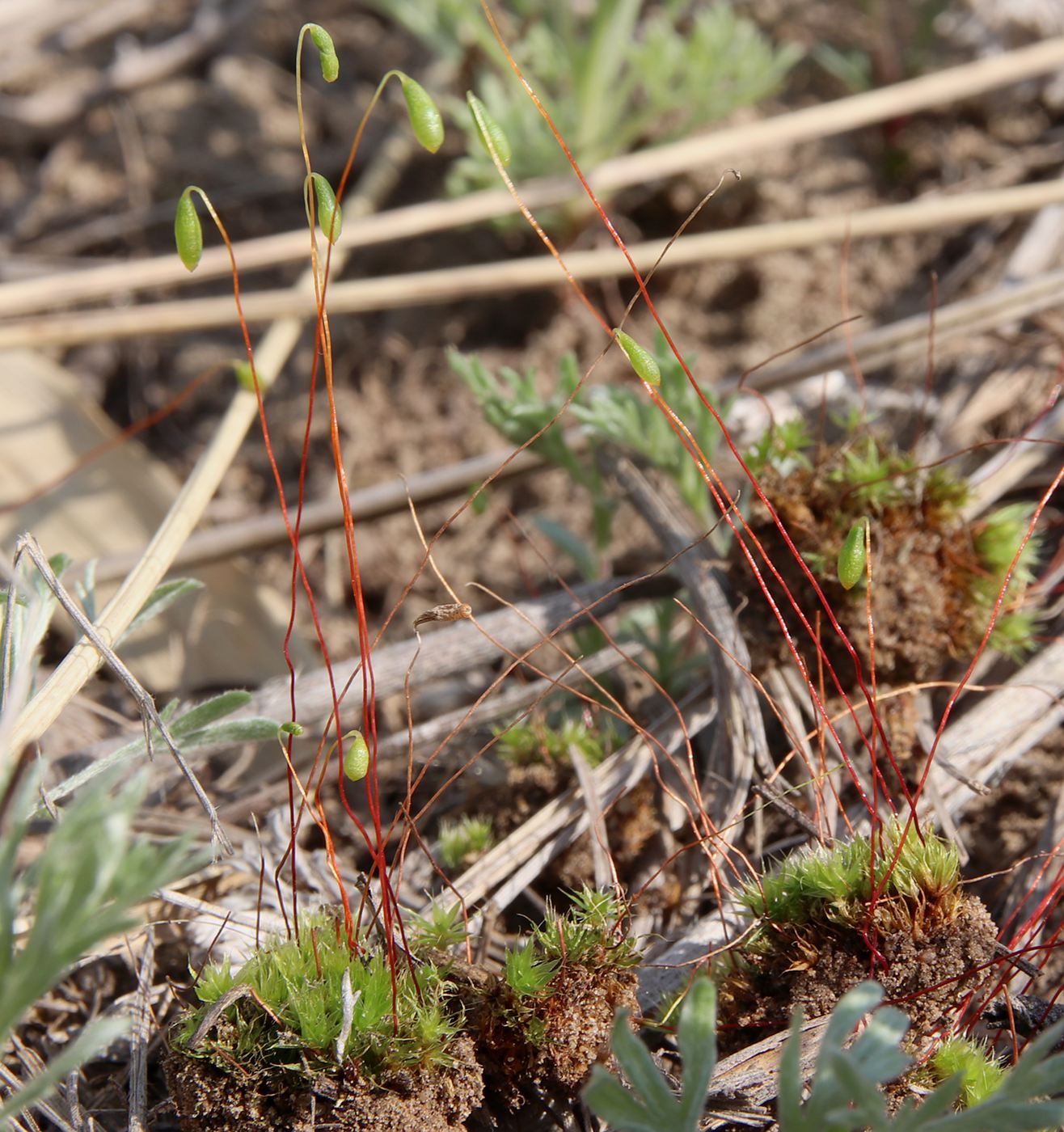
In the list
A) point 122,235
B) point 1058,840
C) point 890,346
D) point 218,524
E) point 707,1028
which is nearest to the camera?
point 707,1028

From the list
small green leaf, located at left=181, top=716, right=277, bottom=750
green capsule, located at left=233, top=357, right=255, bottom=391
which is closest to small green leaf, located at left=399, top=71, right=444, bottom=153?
green capsule, located at left=233, top=357, right=255, bottom=391

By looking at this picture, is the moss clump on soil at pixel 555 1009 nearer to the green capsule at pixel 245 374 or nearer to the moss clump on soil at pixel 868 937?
the moss clump on soil at pixel 868 937

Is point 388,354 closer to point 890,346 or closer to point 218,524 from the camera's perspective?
point 218,524

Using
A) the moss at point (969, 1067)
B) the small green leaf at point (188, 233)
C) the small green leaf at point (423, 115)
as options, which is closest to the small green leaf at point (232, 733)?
the small green leaf at point (188, 233)

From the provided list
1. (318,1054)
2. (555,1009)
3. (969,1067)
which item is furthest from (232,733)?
(969,1067)

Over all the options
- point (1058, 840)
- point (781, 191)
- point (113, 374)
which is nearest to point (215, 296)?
point (113, 374)

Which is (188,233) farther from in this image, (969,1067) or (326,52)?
(969,1067)

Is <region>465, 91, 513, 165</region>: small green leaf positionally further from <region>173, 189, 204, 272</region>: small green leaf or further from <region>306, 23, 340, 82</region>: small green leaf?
<region>173, 189, 204, 272</region>: small green leaf

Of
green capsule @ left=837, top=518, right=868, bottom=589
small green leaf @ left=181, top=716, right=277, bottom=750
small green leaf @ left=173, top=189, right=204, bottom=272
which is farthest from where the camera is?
small green leaf @ left=181, top=716, right=277, bottom=750
